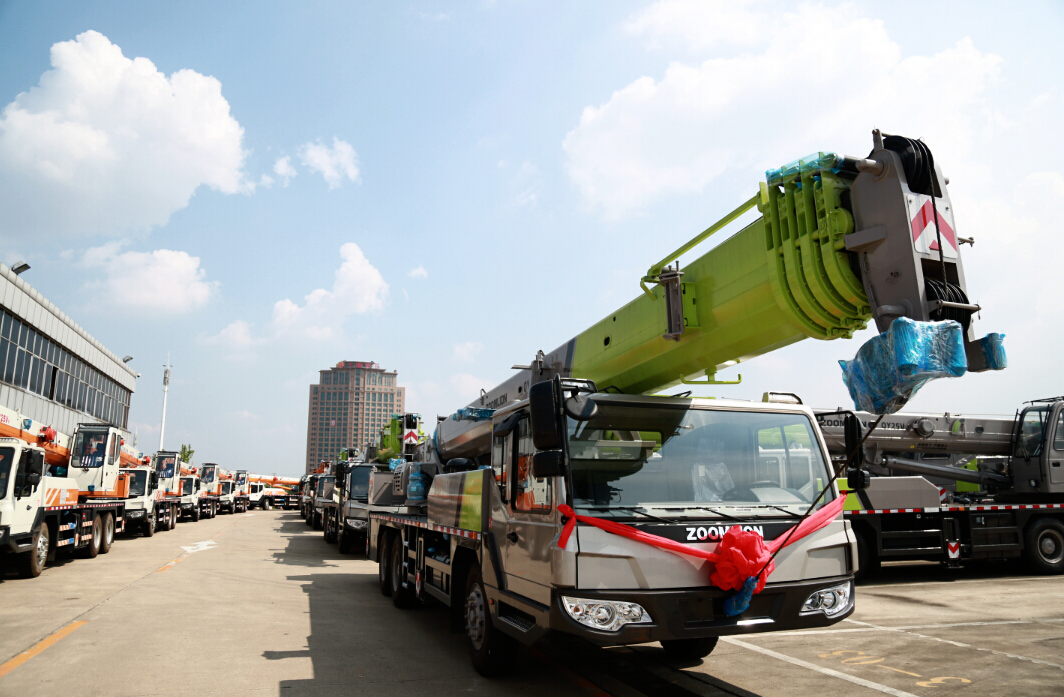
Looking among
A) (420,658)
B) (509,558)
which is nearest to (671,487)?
(509,558)

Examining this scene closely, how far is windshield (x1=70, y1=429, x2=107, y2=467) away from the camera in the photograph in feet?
59.5

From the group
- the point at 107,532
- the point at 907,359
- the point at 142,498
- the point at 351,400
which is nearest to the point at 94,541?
the point at 107,532

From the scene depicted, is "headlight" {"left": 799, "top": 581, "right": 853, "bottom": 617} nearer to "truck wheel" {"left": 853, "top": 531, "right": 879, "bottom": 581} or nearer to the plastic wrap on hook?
the plastic wrap on hook

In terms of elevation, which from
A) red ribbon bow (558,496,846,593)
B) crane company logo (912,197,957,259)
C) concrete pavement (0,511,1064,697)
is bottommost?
concrete pavement (0,511,1064,697)

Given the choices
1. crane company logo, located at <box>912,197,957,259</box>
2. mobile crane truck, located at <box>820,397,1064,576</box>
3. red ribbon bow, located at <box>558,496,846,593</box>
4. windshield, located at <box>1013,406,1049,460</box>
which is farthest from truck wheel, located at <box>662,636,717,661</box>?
windshield, located at <box>1013,406,1049,460</box>

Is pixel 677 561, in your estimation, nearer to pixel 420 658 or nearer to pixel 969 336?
pixel 969 336

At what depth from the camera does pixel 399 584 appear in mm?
9516

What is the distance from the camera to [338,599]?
10.4 m

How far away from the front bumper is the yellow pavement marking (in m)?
5.22

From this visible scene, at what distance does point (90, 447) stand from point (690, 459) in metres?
18.7

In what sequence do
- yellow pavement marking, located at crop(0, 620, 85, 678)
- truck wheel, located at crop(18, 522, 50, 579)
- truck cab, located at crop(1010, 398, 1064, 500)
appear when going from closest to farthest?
yellow pavement marking, located at crop(0, 620, 85, 678) → truck wheel, located at crop(18, 522, 50, 579) → truck cab, located at crop(1010, 398, 1064, 500)

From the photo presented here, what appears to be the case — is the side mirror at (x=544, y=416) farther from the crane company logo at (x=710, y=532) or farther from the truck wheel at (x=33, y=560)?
the truck wheel at (x=33, y=560)

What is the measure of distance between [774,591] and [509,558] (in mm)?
1986

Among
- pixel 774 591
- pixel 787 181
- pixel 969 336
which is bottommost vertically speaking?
pixel 774 591
